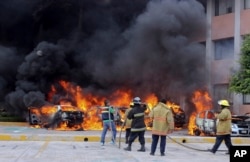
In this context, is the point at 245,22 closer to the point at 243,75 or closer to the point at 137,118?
the point at 243,75

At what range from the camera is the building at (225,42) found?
2877 centimetres

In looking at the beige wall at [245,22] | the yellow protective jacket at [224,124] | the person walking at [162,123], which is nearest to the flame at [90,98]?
the beige wall at [245,22]

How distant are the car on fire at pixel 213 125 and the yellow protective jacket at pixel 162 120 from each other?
384 inches

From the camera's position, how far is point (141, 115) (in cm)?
1271

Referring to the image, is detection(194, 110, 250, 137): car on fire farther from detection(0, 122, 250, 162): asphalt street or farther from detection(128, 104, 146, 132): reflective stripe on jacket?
detection(128, 104, 146, 132): reflective stripe on jacket

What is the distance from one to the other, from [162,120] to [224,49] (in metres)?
19.9

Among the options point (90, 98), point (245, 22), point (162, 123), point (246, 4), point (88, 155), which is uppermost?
point (246, 4)

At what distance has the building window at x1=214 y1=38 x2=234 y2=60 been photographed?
30141 mm

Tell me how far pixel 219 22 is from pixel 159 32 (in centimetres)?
444

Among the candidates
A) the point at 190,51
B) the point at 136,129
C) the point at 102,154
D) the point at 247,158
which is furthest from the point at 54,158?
the point at 190,51

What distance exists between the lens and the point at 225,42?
30.7m

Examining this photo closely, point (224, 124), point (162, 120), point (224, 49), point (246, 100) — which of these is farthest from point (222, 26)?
point (162, 120)

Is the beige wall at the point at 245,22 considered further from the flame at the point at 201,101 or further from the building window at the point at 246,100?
the flame at the point at 201,101

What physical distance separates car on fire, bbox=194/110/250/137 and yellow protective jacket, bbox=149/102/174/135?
9757 mm
